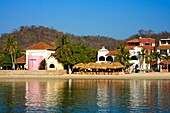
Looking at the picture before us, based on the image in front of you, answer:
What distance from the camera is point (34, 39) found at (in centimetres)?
15512

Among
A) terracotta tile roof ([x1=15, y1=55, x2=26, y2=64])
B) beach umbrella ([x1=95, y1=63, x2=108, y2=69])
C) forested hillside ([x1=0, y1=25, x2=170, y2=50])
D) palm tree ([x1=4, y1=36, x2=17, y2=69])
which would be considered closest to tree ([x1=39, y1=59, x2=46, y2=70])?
terracotta tile roof ([x1=15, y1=55, x2=26, y2=64])

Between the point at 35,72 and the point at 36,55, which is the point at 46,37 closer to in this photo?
the point at 36,55

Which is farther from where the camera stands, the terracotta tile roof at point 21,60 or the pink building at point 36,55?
the terracotta tile roof at point 21,60

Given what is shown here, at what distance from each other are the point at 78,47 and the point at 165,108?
2010 inches

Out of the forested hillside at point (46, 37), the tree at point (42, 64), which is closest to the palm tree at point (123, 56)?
the tree at point (42, 64)

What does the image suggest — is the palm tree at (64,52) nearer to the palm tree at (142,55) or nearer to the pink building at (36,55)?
the pink building at (36,55)

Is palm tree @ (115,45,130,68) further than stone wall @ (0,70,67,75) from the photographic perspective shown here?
Yes

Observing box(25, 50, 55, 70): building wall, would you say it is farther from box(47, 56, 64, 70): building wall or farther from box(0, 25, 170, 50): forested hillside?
box(0, 25, 170, 50): forested hillside

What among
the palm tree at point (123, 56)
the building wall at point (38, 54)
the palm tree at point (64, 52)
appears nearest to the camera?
the palm tree at point (123, 56)

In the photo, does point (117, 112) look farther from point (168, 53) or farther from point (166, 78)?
point (168, 53)


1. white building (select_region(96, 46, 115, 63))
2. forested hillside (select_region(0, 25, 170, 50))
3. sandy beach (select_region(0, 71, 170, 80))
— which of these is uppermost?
forested hillside (select_region(0, 25, 170, 50))

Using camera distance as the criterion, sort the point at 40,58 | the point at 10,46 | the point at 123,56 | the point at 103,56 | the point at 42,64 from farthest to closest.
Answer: the point at 103,56 → the point at 10,46 → the point at 40,58 → the point at 42,64 → the point at 123,56

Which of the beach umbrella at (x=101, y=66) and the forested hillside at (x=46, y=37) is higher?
the forested hillside at (x=46, y=37)

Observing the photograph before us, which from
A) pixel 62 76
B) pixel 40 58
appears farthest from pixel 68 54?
pixel 40 58
